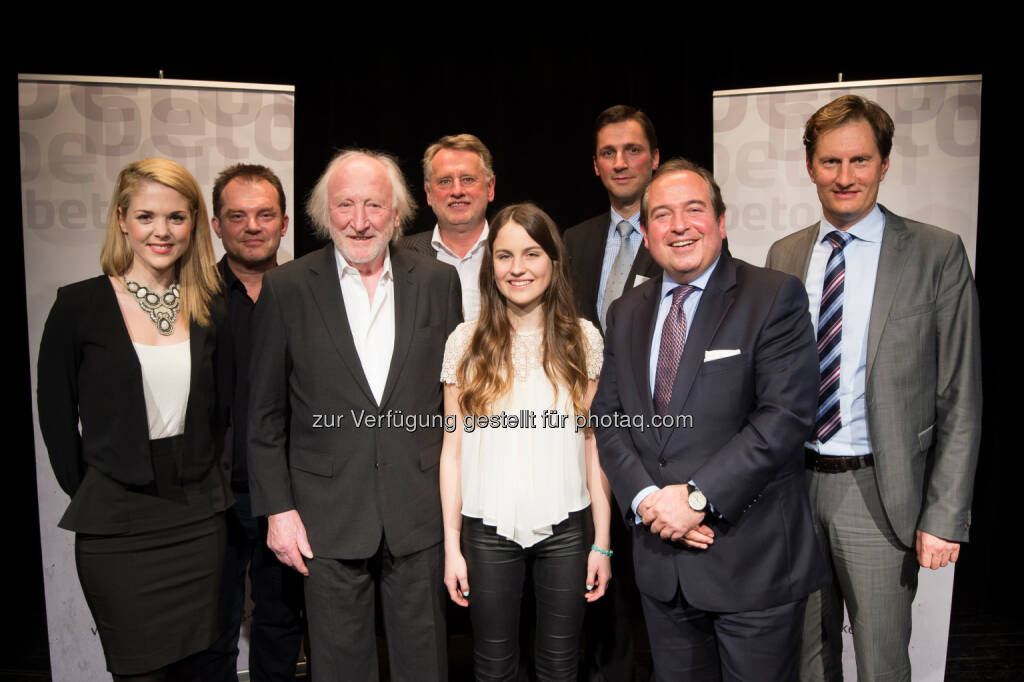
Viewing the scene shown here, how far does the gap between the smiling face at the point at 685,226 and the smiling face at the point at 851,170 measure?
566 millimetres

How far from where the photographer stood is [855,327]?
2.39 metres

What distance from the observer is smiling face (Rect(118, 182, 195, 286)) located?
2346 millimetres

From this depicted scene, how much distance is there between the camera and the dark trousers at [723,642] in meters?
A: 2.04

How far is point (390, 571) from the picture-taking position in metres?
2.37

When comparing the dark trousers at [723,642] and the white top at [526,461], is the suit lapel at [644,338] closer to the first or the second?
the white top at [526,461]

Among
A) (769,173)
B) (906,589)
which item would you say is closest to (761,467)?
(906,589)

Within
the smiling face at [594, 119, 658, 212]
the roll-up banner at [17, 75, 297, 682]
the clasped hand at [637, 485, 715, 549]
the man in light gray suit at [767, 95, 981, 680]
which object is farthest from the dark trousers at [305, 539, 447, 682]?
the smiling face at [594, 119, 658, 212]

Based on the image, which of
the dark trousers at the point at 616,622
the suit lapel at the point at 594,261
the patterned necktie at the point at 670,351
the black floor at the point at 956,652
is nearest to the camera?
the patterned necktie at the point at 670,351

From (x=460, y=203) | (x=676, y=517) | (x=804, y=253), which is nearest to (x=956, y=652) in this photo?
(x=804, y=253)

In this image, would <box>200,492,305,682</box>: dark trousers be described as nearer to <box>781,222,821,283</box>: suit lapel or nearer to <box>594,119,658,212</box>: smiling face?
<box>594,119,658,212</box>: smiling face

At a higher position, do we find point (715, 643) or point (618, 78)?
point (618, 78)

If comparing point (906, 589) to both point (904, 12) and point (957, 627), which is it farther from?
point (904, 12)

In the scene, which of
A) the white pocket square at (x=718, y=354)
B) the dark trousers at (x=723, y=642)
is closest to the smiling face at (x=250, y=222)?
the white pocket square at (x=718, y=354)

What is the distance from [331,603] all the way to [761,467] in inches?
54.1
